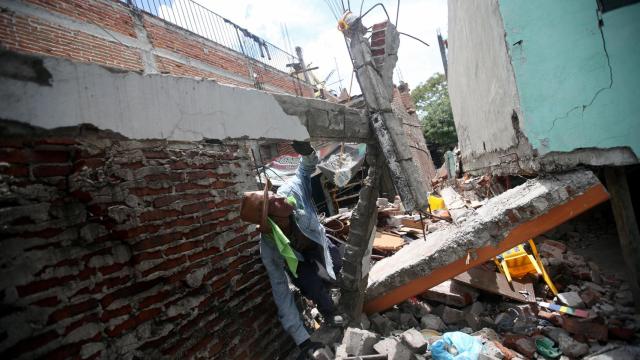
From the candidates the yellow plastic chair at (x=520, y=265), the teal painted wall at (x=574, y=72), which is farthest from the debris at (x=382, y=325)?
the teal painted wall at (x=574, y=72)

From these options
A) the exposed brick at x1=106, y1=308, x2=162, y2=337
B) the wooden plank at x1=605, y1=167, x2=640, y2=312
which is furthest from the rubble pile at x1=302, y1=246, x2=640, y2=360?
the exposed brick at x1=106, y1=308, x2=162, y2=337

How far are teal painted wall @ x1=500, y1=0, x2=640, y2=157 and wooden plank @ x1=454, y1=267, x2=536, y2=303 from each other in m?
1.60

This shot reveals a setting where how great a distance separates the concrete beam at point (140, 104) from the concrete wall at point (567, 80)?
8.70ft

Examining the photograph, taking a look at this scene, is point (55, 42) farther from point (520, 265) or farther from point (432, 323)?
point (520, 265)

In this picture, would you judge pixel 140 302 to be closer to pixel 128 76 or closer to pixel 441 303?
pixel 128 76

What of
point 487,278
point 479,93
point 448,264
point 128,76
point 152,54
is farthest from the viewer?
point 152,54

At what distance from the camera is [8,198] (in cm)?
144

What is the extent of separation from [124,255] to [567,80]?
4.45m

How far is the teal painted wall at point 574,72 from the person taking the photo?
277 cm

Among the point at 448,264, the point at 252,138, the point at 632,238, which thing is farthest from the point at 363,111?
the point at 632,238

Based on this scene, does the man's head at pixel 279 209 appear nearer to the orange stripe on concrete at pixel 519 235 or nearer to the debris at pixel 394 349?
the debris at pixel 394 349

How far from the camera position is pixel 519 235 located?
2.86 m

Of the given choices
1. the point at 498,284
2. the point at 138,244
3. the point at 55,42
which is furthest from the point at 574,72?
the point at 55,42

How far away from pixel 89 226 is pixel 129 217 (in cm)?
24
